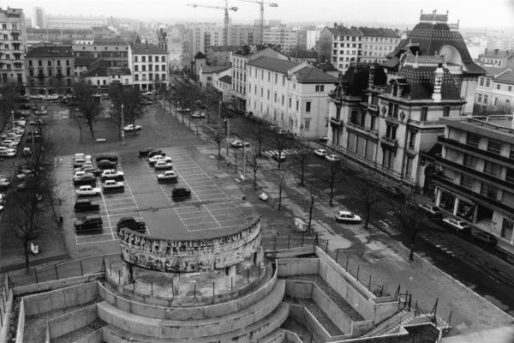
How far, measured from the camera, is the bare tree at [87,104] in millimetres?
84688

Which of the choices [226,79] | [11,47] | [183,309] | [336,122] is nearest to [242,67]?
[226,79]

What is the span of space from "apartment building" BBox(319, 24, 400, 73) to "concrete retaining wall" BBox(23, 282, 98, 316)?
137 m

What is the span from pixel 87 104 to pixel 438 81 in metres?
56.2

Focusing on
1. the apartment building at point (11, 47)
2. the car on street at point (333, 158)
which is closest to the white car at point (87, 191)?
the car on street at point (333, 158)

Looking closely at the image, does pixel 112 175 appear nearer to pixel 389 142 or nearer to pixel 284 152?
pixel 284 152

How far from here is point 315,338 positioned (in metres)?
33.7

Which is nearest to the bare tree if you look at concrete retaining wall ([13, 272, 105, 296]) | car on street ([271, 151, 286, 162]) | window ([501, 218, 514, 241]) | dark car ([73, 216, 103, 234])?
car on street ([271, 151, 286, 162])

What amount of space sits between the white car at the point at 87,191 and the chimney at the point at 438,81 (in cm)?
3974

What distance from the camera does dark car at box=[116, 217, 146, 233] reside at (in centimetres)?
3783

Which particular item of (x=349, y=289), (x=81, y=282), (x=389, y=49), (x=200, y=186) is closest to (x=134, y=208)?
(x=200, y=186)

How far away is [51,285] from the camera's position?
35.0 metres

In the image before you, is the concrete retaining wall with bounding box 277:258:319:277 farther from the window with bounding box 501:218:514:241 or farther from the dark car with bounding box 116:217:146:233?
the window with bounding box 501:218:514:241

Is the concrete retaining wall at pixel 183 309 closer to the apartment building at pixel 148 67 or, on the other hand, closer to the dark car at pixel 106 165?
the dark car at pixel 106 165

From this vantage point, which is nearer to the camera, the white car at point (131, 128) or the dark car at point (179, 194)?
the dark car at point (179, 194)
